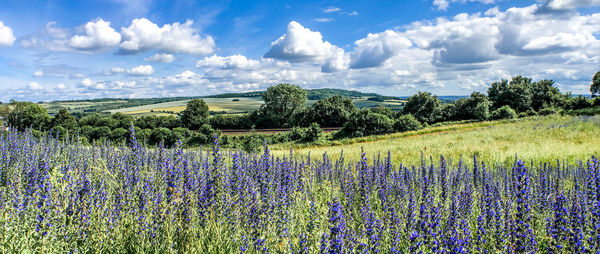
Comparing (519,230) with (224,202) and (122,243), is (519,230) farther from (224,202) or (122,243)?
(122,243)

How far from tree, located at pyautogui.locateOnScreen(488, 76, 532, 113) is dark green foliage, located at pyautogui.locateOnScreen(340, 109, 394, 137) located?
90.9 feet

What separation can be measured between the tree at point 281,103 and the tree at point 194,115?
42.5 ft

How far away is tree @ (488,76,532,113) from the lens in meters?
50.6

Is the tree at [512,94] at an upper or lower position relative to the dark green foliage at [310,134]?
upper

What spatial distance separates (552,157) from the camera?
12.5m

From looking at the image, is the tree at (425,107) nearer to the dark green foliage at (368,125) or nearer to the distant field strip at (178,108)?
the dark green foliage at (368,125)

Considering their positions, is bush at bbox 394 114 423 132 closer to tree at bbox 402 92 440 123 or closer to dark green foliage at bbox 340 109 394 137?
dark green foliage at bbox 340 109 394 137

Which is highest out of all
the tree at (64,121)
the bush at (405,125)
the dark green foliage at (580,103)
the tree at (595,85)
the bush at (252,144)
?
the tree at (595,85)

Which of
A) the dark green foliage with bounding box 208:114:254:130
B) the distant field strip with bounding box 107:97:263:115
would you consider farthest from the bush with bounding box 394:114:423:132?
the distant field strip with bounding box 107:97:263:115

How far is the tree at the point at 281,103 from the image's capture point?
60.5 metres

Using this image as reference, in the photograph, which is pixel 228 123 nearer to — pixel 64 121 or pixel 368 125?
pixel 64 121

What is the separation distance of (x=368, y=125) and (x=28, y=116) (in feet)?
148

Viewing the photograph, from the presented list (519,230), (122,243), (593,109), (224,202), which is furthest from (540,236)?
(593,109)

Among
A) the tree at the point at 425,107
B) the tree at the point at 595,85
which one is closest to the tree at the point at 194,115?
the tree at the point at 425,107
